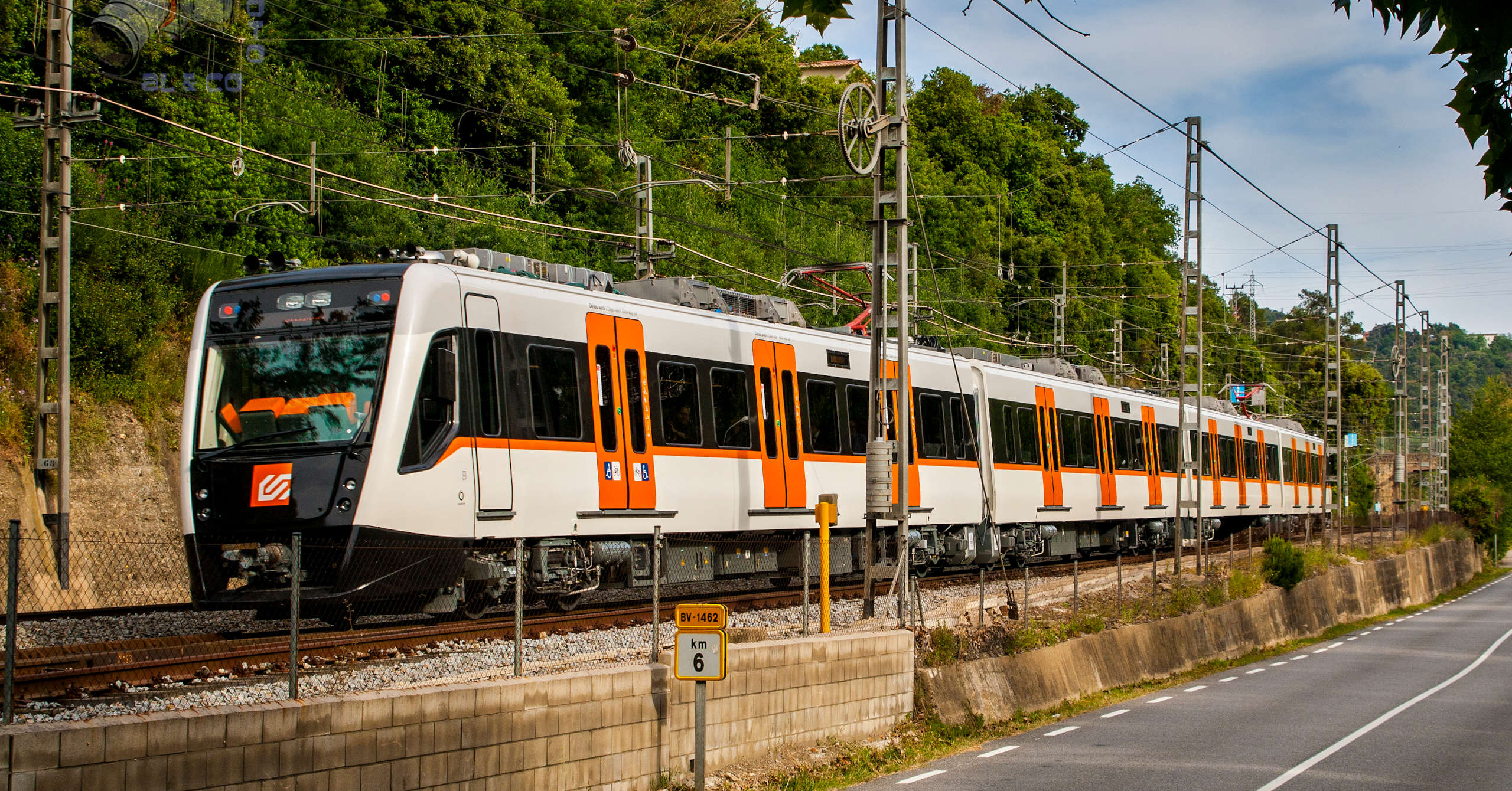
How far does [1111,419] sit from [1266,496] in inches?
590

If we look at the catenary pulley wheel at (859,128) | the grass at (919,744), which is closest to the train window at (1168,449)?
the grass at (919,744)

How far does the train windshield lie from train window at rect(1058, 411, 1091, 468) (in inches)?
690

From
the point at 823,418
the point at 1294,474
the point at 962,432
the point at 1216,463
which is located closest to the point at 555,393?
the point at 823,418

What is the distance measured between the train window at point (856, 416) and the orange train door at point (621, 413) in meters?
4.74

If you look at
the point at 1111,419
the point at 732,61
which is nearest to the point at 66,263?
the point at 1111,419

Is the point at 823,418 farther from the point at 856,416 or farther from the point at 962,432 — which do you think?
the point at 962,432

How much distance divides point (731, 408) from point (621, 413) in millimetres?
2330

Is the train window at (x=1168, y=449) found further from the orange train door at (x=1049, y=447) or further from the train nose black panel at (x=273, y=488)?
the train nose black panel at (x=273, y=488)

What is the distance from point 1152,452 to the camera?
33.5m

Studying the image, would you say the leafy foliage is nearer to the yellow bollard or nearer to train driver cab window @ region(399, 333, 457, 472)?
the yellow bollard

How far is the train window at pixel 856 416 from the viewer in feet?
68.0

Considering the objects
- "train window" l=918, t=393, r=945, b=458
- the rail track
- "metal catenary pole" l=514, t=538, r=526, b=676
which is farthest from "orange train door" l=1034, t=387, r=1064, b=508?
"metal catenary pole" l=514, t=538, r=526, b=676

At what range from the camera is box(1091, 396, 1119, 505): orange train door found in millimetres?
30141

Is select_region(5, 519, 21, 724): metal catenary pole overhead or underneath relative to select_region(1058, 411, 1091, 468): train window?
underneath
